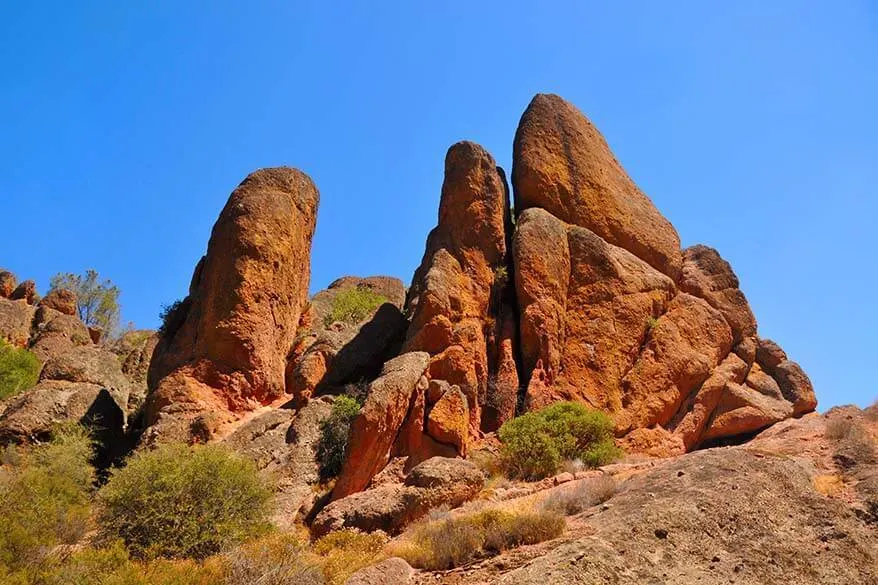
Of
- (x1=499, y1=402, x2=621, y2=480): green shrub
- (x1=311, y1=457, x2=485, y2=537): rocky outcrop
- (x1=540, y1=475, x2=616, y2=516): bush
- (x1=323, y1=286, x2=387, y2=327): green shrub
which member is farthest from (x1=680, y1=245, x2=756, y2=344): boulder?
(x1=540, y1=475, x2=616, y2=516): bush

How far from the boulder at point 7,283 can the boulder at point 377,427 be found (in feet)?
116

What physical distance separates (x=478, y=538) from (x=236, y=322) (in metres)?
11.6

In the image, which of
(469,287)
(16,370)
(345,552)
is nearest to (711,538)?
(345,552)

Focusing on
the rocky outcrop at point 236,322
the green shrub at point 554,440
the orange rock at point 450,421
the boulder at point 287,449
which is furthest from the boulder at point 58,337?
the green shrub at point 554,440

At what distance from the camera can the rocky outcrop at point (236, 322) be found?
69.1 ft

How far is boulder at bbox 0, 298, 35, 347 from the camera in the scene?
40812 millimetres

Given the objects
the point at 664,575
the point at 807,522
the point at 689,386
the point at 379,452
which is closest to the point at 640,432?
the point at 689,386

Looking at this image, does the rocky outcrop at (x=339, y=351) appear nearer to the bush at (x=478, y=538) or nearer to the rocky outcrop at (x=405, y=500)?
the rocky outcrop at (x=405, y=500)

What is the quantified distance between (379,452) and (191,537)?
523 cm

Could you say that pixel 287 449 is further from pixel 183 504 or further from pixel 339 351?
pixel 183 504

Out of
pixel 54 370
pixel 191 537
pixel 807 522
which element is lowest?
pixel 191 537

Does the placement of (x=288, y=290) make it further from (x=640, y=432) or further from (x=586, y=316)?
(x=640, y=432)

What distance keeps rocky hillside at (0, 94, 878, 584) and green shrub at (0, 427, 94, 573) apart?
4.33 feet

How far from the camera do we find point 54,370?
23.5 meters
